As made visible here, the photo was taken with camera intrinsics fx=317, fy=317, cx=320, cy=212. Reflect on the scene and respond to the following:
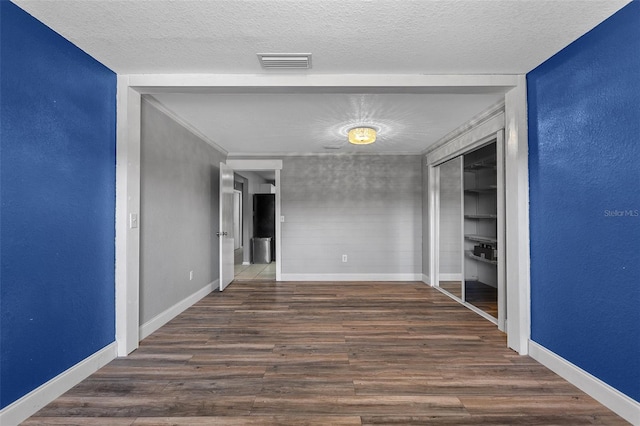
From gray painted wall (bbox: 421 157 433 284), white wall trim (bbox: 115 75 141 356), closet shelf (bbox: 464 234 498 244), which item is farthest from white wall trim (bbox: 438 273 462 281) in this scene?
white wall trim (bbox: 115 75 141 356)

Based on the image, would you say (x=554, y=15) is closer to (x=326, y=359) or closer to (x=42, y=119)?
(x=326, y=359)

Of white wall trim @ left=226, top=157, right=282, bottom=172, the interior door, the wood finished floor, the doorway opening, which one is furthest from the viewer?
the doorway opening

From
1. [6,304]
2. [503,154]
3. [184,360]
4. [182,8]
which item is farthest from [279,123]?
[6,304]

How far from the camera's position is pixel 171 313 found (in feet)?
11.6

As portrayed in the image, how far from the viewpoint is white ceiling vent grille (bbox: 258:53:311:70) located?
2285 mm

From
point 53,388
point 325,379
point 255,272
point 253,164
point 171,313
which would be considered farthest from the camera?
point 255,272

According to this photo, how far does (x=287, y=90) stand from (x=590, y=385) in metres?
2.99

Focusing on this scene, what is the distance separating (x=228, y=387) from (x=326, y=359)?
0.78m

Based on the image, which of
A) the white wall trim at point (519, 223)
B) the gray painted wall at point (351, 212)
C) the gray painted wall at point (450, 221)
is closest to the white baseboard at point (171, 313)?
the gray painted wall at point (351, 212)

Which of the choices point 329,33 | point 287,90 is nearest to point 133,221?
point 287,90

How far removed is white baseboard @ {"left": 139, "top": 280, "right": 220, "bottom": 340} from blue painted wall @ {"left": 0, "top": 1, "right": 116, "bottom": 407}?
0.48 meters

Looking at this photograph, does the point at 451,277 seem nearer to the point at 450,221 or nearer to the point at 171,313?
the point at 450,221

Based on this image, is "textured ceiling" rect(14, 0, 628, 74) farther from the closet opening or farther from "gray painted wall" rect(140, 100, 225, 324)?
the closet opening

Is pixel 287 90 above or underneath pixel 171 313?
above
